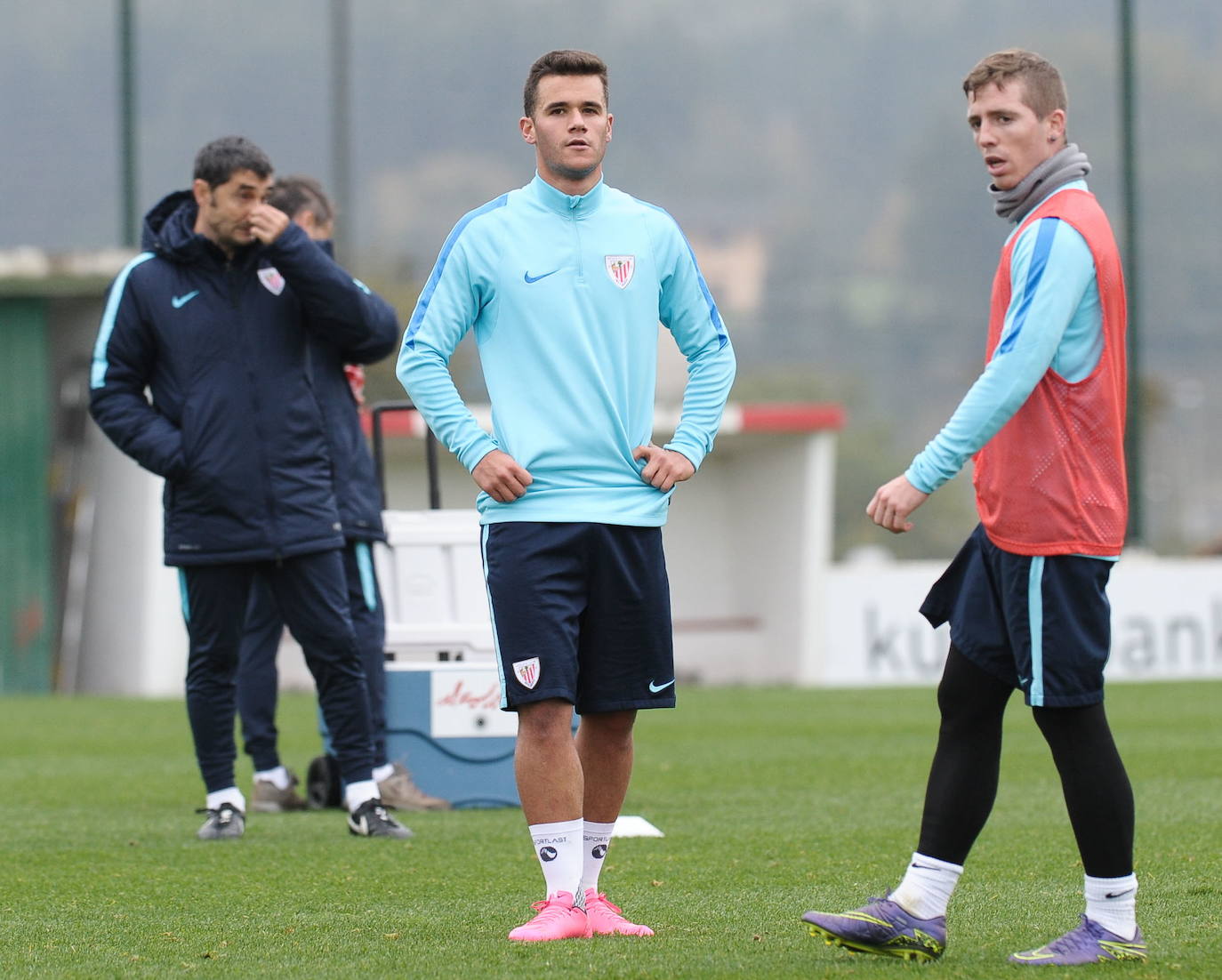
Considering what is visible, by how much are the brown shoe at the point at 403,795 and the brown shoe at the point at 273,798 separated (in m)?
0.34

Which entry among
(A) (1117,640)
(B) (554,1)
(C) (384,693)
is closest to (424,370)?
(C) (384,693)

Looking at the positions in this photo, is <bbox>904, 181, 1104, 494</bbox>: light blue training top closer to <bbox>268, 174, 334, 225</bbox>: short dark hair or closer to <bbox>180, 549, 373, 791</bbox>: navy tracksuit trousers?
<bbox>180, 549, 373, 791</bbox>: navy tracksuit trousers

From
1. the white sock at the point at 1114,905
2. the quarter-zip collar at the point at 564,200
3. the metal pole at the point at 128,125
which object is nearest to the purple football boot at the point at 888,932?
the white sock at the point at 1114,905

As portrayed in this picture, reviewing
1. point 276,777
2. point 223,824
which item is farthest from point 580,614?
point 276,777

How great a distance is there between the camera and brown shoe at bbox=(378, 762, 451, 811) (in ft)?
22.1

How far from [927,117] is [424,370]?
9812 cm

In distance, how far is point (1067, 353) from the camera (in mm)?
3744

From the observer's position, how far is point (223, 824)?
232 inches

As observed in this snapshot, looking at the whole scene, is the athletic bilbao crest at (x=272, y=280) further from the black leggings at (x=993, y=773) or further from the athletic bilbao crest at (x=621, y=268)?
the black leggings at (x=993, y=773)

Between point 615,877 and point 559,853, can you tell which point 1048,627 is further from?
point 615,877

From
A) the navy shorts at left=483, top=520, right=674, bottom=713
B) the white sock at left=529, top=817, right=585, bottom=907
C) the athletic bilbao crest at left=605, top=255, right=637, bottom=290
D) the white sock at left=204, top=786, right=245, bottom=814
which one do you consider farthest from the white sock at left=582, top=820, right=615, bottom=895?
the white sock at left=204, top=786, right=245, bottom=814

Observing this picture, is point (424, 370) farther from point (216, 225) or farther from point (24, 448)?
point (24, 448)

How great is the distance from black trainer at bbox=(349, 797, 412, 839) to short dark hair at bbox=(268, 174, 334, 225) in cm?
204

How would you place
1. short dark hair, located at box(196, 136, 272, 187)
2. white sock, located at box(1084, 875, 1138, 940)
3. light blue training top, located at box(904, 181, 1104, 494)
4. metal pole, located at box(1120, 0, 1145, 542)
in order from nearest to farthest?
light blue training top, located at box(904, 181, 1104, 494), white sock, located at box(1084, 875, 1138, 940), short dark hair, located at box(196, 136, 272, 187), metal pole, located at box(1120, 0, 1145, 542)
